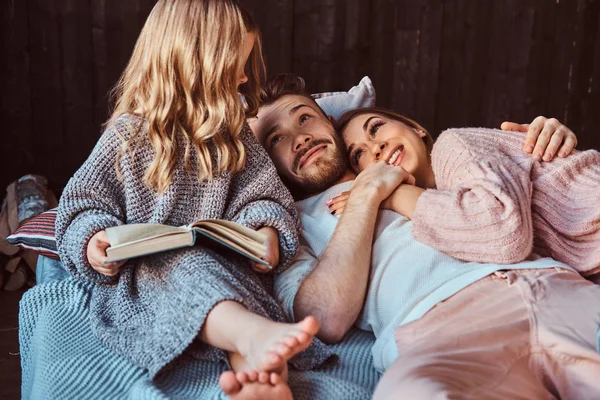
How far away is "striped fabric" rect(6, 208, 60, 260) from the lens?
2342 mm

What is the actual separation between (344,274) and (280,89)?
886 millimetres

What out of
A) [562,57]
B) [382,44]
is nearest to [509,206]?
[382,44]

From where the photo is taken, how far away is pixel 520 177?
185 centimetres

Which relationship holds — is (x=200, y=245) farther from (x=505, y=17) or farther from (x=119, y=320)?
(x=505, y=17)

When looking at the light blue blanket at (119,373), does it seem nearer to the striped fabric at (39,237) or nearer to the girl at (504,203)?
the girl at (504,203)

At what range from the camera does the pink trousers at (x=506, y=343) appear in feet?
4.59

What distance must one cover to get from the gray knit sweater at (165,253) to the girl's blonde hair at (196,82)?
5 cm

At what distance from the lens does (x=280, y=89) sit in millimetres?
2516

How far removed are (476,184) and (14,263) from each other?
2.51 meters

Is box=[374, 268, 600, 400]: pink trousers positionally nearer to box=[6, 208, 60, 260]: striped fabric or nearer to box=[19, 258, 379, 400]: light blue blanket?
box=[19, 258, 379, 400]: light blue blanket

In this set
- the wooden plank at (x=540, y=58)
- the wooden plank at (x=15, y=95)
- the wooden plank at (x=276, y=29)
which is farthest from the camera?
the wooden plank at (x=540, y=58)

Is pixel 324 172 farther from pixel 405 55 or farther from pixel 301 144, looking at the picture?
pixel 405 55

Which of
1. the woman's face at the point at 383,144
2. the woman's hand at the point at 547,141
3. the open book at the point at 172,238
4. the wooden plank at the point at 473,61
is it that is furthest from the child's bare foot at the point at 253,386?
the wooden plank at the point at 473,61

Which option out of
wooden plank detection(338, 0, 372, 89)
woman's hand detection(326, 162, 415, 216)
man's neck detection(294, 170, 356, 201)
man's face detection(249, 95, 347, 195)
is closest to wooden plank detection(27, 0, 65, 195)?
wooden plank detection(338, 0, 372, 89)
